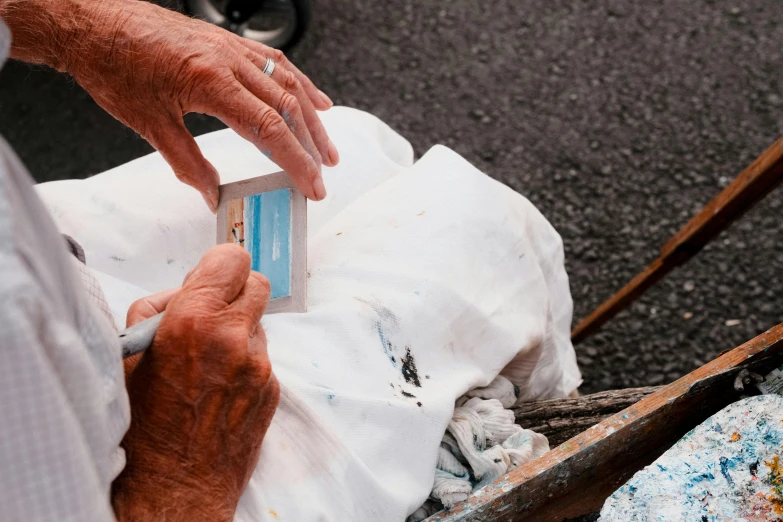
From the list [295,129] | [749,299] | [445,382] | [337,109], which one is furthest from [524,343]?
[749,299]

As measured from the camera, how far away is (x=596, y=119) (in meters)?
2.14

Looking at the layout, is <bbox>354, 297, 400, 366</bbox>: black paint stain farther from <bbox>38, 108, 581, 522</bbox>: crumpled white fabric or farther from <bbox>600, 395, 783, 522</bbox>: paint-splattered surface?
<bbox>600, 395, 783, 522</bbox>: paint-splattered surface

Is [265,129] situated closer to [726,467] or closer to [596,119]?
[726,467]

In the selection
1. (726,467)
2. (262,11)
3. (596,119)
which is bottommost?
(262,11)

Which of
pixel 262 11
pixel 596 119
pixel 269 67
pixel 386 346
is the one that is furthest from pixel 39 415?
pixel 262 11

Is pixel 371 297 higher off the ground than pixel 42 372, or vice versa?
pixel 42 372

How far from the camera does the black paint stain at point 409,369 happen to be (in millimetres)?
905

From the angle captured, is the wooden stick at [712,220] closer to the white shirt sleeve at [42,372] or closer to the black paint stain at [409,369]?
the black paint stain at [409,369]

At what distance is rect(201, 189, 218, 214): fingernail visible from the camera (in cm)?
105

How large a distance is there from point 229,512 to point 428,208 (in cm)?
51

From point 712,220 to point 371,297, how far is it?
800 mm

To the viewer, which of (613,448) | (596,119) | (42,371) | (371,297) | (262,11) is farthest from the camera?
(262,11)

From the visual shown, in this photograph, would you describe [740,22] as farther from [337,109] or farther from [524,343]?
[524,343]

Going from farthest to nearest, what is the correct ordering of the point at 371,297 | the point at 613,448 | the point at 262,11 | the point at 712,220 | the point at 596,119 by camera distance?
1. the point at 262,11
2. the point at 596,119
3. the point at 712,220
4. the point at 371,297
5. the point at 613,448
